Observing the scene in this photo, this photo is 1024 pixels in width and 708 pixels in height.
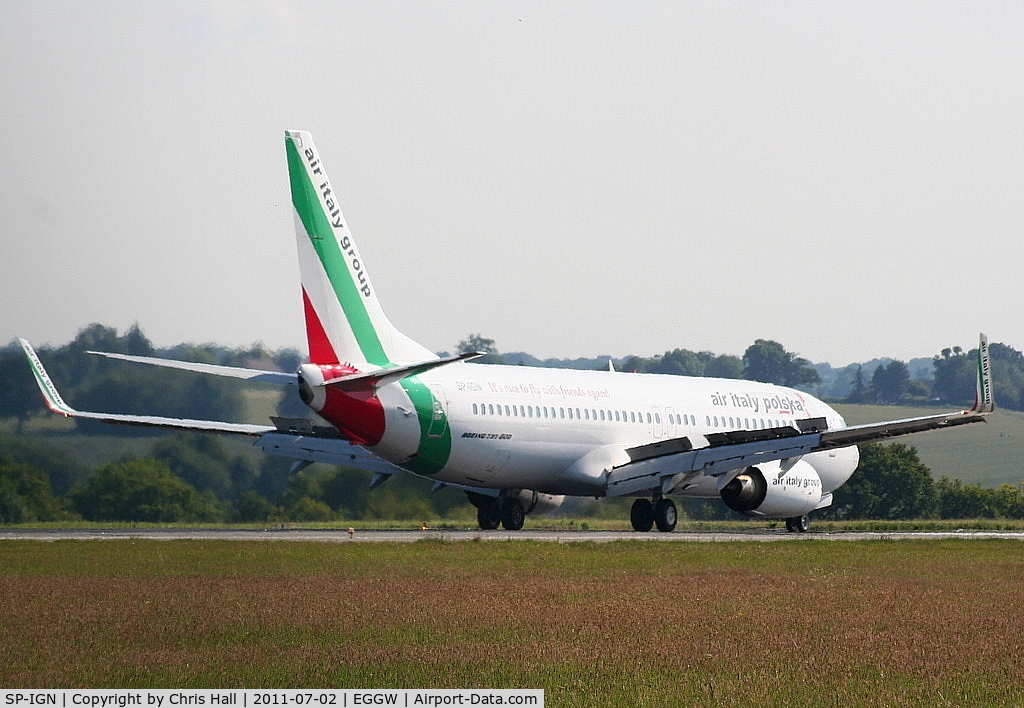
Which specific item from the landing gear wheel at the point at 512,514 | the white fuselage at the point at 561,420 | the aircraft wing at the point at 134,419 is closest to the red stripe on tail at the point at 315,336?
the white fuselage at the point at 561,420

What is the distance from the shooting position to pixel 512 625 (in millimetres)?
19016

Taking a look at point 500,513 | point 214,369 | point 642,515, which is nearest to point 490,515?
point 500,513

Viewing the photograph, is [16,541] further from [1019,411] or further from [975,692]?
[1019,411]

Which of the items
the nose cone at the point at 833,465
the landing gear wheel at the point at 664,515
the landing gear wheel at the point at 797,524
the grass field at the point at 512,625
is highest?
the nose cone at the point at 833,465

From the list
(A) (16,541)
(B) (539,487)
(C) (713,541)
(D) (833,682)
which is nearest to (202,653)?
(D) (833,682)

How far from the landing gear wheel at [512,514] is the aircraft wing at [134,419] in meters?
7.09

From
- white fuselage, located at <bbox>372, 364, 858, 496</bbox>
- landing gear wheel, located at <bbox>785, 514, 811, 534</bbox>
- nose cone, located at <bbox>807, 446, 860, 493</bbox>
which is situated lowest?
landing gear wheel, located at <bbox>785, 514, 811, 534</bbox>

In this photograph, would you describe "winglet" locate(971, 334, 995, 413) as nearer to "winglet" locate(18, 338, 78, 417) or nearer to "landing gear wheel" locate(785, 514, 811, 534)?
"landing gear wheel" locate(785, 514, 811, 534)

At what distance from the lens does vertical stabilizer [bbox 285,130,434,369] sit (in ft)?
116

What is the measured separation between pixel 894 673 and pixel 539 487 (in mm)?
28717

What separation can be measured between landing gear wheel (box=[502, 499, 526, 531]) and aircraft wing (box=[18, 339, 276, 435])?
7089 mm

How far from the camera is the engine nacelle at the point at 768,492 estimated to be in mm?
44969

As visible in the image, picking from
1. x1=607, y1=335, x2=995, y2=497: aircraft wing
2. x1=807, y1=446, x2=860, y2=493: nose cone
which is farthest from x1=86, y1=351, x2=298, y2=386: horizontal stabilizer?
x1=807, y1=446, x2=860, y2=493: nose cone

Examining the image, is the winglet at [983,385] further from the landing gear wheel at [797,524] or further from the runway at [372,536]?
the landing gear wheel at [797,524]
